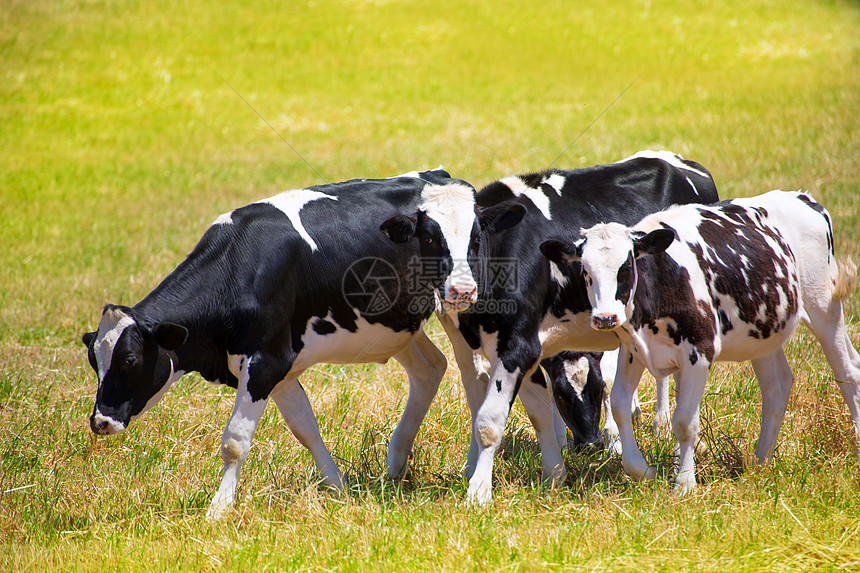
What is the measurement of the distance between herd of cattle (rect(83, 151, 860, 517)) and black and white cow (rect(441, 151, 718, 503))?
1 centimetres

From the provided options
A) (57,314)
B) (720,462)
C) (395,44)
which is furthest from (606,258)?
(395,44)

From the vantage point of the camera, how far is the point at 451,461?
273 inches

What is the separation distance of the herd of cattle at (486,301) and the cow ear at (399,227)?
0.02 meters

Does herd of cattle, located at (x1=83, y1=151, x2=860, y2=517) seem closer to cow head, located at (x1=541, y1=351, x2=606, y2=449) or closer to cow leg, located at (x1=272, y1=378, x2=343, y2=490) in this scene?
cow leg, located at (x1=272, y1=378, x2=343, y2=490)

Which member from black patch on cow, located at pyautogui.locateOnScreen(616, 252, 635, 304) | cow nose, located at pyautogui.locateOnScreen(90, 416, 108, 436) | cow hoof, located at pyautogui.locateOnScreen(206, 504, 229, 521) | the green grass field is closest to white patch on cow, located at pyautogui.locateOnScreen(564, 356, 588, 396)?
the green grass field

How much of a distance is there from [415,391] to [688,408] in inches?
90.5

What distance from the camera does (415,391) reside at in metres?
7.08

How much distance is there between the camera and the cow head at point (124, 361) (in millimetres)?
5688

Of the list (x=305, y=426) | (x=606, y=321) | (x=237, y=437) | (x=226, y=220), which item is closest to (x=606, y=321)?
(x=606, y=321)

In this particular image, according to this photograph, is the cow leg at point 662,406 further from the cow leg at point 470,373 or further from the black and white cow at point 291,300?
the black and white cow at point 291,300

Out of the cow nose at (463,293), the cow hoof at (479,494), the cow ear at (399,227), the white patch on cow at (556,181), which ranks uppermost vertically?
the white patch on cow at (556,181)

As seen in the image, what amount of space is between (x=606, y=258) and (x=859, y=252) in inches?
287

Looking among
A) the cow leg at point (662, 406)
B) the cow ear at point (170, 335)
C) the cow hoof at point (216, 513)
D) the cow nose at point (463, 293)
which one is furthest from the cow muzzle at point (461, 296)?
the cow leg at point (662, 406)

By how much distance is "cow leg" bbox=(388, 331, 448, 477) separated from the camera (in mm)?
6930
